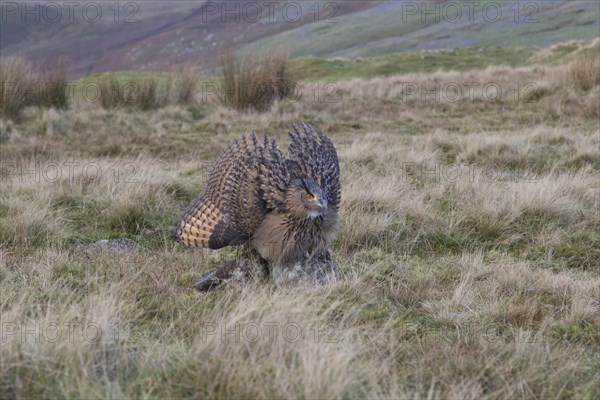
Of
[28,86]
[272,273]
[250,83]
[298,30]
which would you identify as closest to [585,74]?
[250,83]

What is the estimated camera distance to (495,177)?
22.8 ft

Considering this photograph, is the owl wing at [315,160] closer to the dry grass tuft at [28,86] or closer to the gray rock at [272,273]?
the gray rock at [272,273]

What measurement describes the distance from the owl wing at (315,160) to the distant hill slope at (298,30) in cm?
1157

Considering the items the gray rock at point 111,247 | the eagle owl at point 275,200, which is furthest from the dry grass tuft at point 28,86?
the eagle owl at point 275,200

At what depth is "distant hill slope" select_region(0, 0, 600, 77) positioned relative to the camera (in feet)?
131

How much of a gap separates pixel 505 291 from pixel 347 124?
895cm

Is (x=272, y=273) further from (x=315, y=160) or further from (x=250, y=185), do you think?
(x=315, y=160)

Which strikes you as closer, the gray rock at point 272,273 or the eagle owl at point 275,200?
the eagle owl at point 275,200

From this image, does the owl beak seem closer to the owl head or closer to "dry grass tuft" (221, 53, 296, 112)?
the owl head

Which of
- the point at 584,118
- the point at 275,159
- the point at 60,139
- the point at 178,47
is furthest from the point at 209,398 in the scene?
the point at 178,47

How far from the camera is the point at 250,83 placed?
14.3 m

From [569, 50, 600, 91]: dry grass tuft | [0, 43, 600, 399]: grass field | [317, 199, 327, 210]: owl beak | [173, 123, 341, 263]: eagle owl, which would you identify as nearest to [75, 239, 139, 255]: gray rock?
[0, 43, 600, 399]: grass field

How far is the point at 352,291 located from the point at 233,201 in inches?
33.1

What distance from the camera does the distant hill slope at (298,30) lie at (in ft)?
131
